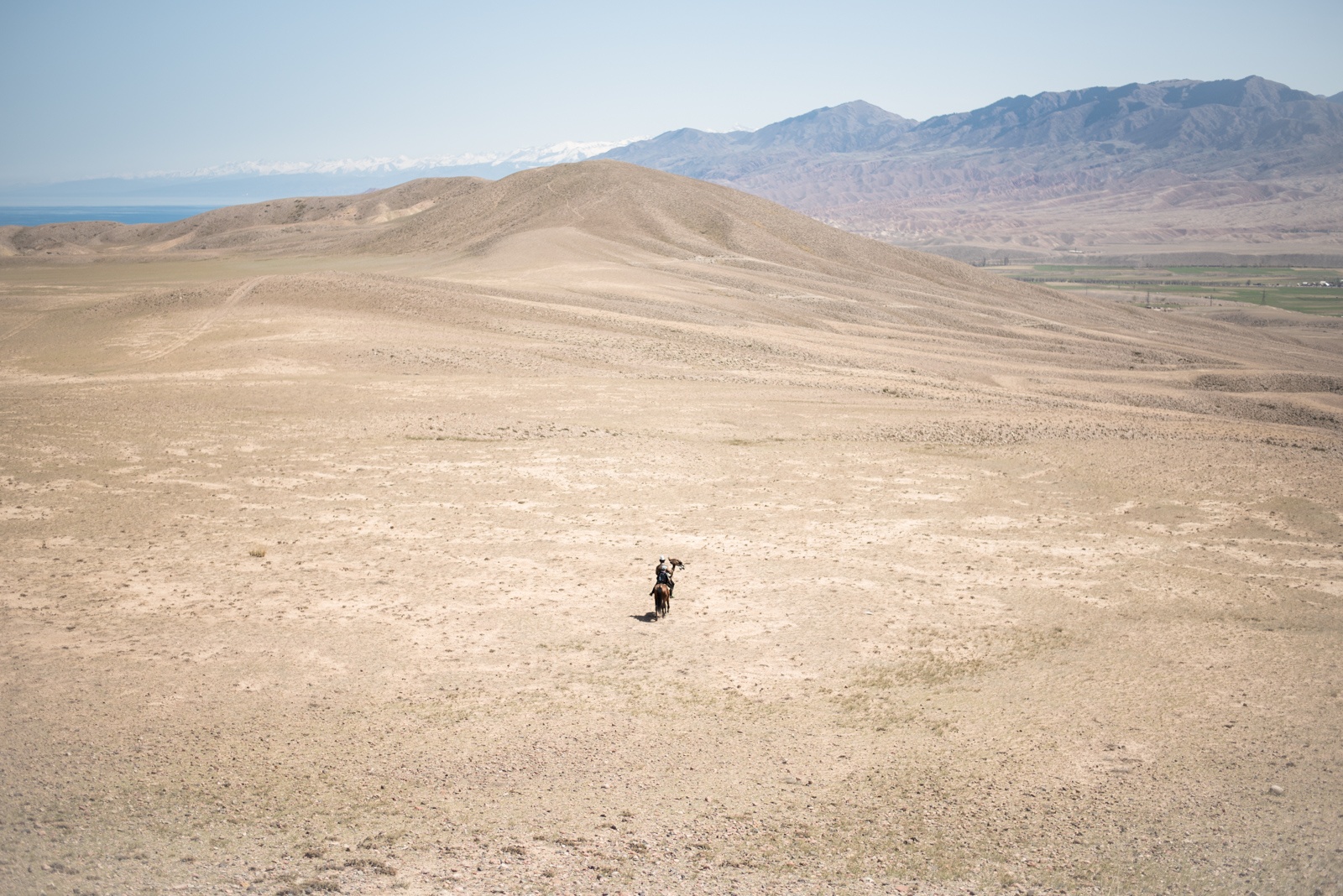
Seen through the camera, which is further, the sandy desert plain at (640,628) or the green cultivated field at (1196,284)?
the green cultivated field at (1196,284)

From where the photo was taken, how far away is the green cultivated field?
116562 millimetres

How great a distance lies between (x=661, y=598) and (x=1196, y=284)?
501ft

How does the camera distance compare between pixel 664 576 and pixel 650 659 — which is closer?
pixel 650 659

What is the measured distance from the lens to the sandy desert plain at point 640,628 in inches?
366

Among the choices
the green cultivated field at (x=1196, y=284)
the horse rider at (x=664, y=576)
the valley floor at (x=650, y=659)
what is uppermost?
the green cultivated field at (x=1196, y=284)

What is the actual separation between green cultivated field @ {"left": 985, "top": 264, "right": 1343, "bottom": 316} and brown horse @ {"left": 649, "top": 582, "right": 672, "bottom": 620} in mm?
112623

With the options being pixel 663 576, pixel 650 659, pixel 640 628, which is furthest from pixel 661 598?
pixel 650 659

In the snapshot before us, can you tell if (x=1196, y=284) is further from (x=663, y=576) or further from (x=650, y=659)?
(x=650, y=659)

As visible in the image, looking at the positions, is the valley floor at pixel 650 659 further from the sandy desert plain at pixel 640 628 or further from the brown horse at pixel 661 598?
the brown horse at pixel 661 598

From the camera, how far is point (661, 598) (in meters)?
14.6

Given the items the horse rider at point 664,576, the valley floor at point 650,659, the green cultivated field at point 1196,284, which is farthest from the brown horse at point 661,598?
the green cultivated field at point 1196,284

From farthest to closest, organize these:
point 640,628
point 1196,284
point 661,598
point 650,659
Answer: point 1196,284, point 661,598, point 640,628, point 650,659

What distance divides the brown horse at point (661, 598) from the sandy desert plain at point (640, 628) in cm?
24

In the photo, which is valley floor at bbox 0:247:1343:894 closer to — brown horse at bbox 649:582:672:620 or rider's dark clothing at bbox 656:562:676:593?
brown horse at bbox 649:582:672:620
